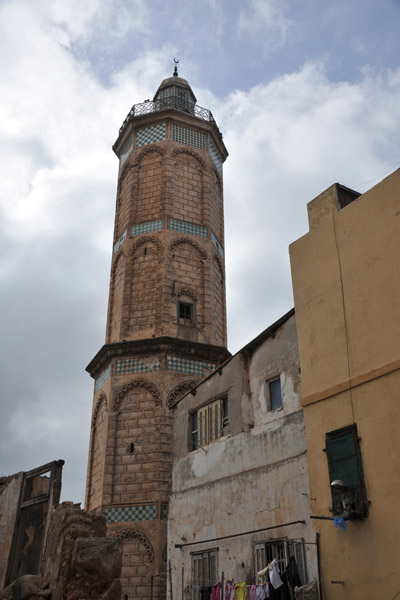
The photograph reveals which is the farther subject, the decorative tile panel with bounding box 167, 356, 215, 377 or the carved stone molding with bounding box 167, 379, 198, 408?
the decorative tile panel with bounding box 167, 356, 215, 377

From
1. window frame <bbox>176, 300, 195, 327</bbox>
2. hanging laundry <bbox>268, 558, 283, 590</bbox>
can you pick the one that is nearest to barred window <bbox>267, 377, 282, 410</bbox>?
hanging laundry <bbox>268, 558, 283, 590</bbox>

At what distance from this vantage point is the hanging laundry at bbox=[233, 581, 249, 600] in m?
11.2

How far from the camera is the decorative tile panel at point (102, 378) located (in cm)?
2021

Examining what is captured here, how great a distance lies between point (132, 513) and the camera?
57.5ft

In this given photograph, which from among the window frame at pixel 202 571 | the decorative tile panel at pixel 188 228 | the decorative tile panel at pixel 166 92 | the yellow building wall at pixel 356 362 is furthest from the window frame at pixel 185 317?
the decorative tile panel at pixel 166 92

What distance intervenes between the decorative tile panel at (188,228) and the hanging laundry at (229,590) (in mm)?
13571

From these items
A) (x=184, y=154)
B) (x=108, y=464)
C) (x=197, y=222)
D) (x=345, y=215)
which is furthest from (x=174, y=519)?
(x=184, y=154)

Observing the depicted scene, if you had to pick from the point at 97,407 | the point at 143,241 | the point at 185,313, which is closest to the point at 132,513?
the point at 97,407

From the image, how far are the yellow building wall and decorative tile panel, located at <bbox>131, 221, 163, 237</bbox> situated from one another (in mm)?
10519

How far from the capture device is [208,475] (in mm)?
14188

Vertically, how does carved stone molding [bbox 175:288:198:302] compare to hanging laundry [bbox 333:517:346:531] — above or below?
above

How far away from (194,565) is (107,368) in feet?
27.6

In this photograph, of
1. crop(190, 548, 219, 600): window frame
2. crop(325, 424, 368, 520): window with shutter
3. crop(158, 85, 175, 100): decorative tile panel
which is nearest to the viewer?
crop(325, 424, 368, 520): window with shutter

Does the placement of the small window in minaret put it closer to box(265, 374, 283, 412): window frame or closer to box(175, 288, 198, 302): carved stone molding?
box(175, 288, 198, 302): carved stone molding
